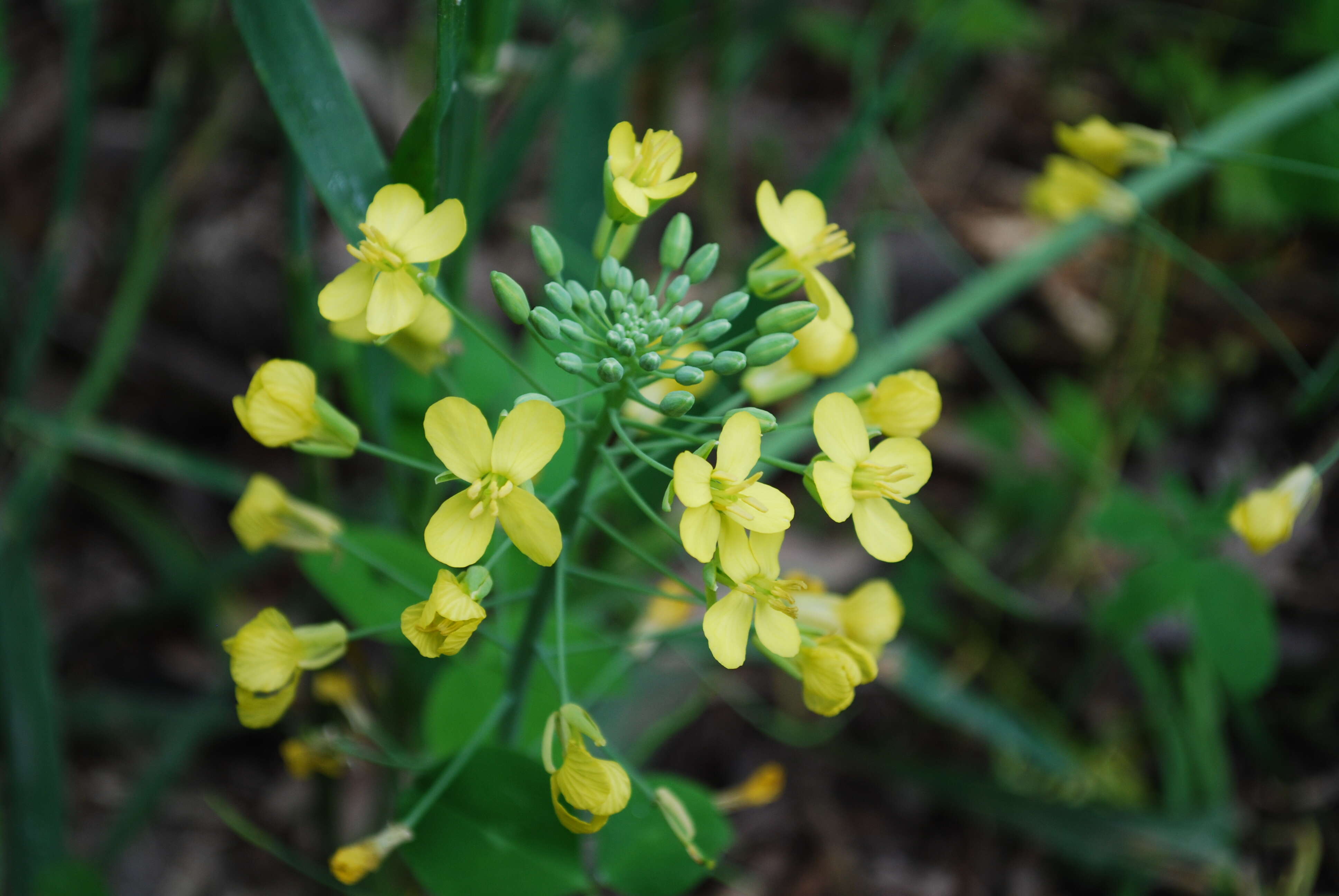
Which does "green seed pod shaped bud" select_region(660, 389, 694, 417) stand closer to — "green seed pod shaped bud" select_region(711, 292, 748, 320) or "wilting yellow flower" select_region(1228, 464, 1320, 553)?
"green seed pod shaped bud" select_region(711, 292, 748, 320)

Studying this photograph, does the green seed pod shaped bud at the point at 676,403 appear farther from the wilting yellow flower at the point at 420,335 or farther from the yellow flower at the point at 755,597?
the wilting yellow flower at the point at 420,335

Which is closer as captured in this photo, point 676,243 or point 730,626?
point 730,626

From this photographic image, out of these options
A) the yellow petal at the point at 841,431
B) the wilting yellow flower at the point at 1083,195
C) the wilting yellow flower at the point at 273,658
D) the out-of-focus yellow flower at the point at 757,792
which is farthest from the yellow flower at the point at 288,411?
the wilting yellow flower at the point at 1083,195

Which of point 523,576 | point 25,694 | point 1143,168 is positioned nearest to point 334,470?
point 25,694

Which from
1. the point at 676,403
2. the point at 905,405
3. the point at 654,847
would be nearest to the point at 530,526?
the point at 676,403

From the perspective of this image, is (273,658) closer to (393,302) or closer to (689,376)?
(393,302)

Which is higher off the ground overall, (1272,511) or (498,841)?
(1272,511)

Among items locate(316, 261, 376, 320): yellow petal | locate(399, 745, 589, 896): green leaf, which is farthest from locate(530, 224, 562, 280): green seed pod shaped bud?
locate(399, 745, 589, 896): green leaf
